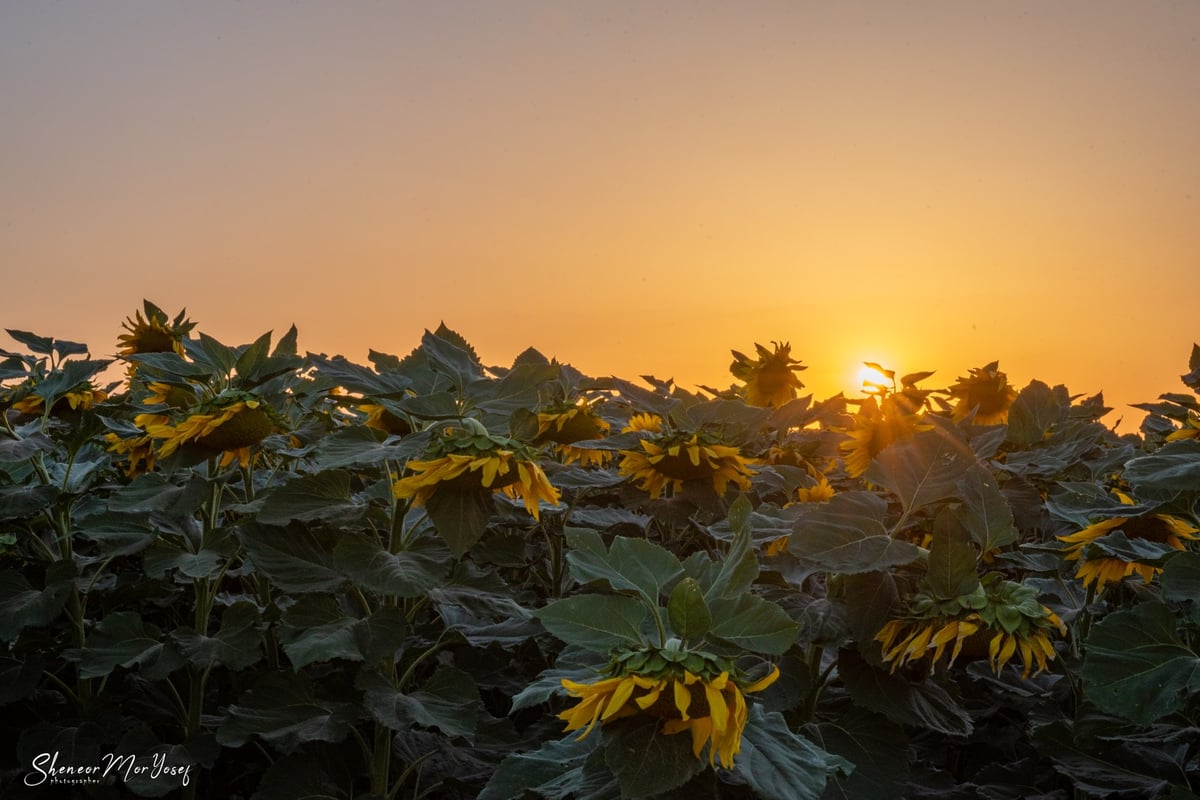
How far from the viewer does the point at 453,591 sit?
1655 mm

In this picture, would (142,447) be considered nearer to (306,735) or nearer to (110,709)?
(110,709)

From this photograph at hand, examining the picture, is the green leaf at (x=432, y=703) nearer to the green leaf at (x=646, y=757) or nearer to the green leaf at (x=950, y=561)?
the green leaf at (x=646, y=757)

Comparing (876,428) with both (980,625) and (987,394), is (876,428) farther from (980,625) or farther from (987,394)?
(987,394)

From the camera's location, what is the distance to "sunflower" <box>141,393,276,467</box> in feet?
5.46

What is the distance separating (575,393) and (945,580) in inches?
67.0

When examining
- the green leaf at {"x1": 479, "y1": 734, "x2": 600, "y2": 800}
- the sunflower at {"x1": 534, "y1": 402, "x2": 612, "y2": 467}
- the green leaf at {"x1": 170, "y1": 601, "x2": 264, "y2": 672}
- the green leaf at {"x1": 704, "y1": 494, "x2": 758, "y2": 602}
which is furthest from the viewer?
the sunflower at {"x1": 534, "y1": 402, "x2": 612, "y2": 467}

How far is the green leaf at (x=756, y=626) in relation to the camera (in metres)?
0.99

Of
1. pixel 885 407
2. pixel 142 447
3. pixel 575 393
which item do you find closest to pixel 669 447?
pixel 885 407

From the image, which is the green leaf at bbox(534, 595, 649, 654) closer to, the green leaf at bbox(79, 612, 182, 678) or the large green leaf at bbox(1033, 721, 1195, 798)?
the large green leaf at bbox(1033, 721, 1195, 798)

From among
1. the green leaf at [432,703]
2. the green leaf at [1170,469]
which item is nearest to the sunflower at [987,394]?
the green leaf at [1170,469]

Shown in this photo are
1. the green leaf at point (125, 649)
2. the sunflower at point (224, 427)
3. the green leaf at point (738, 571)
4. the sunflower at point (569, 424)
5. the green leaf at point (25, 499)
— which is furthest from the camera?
the sunflower at point (569, 424)

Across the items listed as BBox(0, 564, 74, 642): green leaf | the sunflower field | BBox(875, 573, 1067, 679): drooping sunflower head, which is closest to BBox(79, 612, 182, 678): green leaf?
the sunflower field

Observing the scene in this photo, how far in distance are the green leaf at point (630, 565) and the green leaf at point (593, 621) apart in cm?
5

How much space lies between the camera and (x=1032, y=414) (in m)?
2.54
